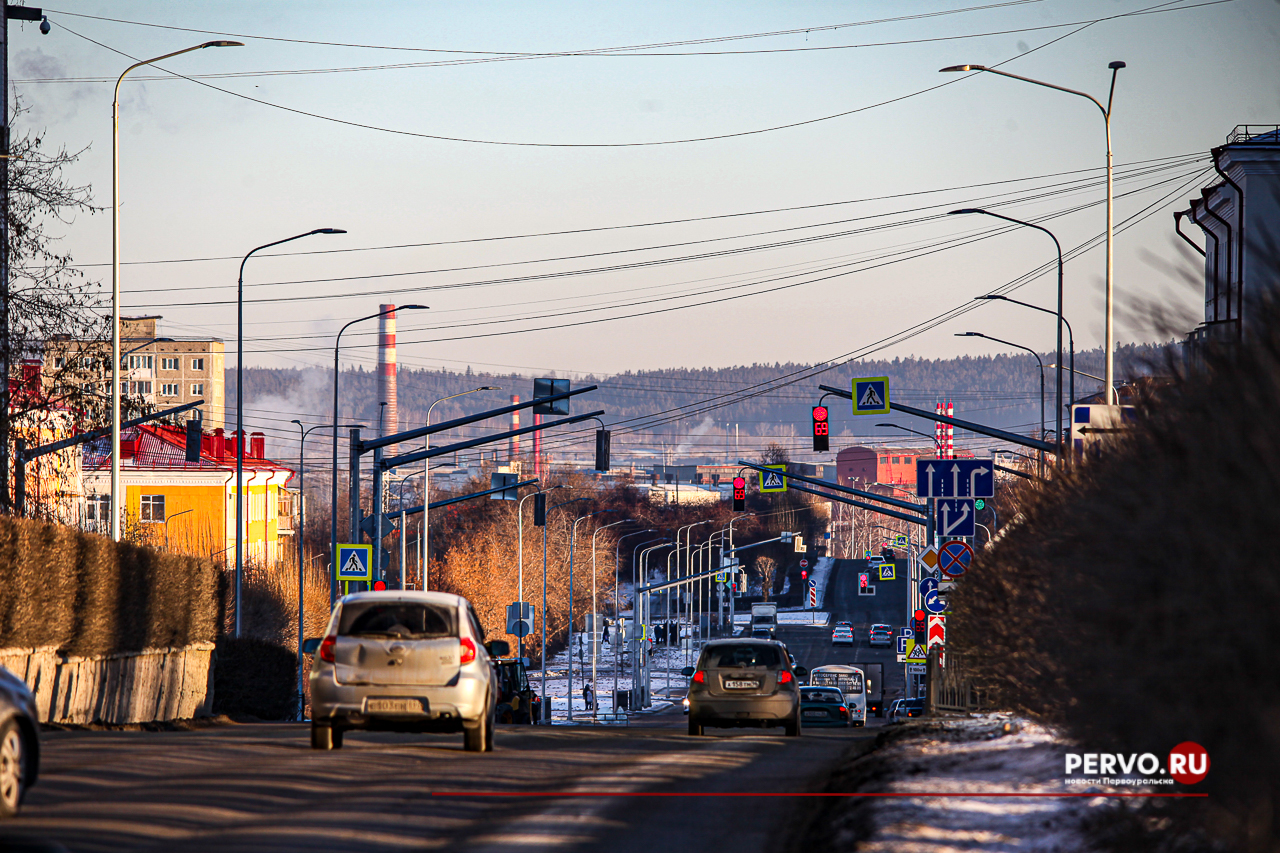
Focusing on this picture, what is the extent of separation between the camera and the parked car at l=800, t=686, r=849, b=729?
137ft

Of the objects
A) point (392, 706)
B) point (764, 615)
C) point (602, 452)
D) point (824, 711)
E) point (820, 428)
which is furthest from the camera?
point (764, 615)

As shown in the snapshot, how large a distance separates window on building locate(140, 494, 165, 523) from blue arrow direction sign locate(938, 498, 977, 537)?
2645 inches

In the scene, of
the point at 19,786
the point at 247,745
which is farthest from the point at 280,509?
the point at 19,786

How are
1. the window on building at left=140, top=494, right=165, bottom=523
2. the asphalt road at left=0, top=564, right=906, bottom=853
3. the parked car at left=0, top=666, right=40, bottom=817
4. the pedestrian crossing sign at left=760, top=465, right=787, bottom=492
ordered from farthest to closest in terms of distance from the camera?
1. the window on building at left=140, top=494, right=165, bottom=523
2. the pedestrian crossing sign at left=760, top=465, right=787, bottom=492
3. the asphalt road at left=0, top=564, right=906, bottom=853
4. the parked car at left=0, top=666, right=40, bottom=817

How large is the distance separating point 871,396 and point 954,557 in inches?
376

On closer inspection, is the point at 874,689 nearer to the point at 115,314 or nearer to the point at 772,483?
the point at 772,483

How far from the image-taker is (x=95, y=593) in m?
23.5

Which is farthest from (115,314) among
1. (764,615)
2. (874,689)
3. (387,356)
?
(387,356)

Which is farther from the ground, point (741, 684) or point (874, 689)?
point (741, 684)

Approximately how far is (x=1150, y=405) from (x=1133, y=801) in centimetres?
239

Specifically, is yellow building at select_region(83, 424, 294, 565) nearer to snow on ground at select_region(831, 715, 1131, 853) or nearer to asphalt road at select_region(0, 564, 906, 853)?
asphalt road at select_region(0, 564, 906, 853)

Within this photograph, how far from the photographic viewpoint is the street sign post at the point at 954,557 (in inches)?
949

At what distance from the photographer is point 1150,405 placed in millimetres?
8641

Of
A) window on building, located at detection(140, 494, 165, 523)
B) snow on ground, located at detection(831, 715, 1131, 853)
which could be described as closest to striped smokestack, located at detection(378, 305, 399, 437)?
window on building, located at detection(140, 494, 165, 523)
